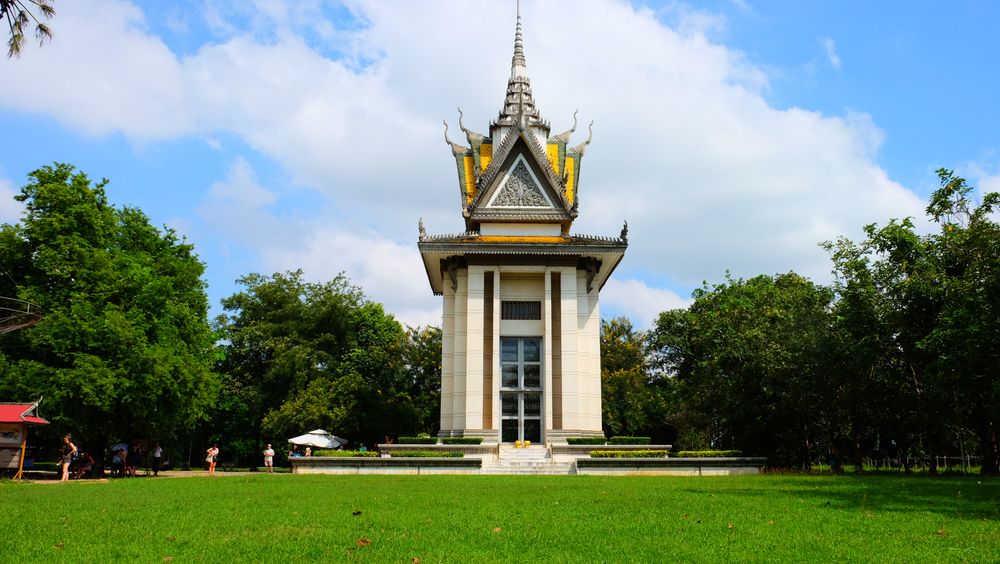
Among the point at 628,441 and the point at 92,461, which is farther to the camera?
the point at 628,441

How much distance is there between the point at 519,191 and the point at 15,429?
2124 cm

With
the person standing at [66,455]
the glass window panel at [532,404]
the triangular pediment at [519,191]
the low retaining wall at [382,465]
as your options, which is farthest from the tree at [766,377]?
the person standing at [66,455]

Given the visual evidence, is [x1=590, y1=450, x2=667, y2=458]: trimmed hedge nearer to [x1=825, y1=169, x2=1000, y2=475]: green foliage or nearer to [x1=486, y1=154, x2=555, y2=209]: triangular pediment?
[x1=825, y1=169, x2=1000, y2=475]: green foliage

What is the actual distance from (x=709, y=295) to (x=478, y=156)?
19215 mm

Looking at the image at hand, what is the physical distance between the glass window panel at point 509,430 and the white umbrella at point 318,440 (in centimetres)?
890

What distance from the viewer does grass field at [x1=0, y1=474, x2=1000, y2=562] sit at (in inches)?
292

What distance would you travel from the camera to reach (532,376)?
33.2m

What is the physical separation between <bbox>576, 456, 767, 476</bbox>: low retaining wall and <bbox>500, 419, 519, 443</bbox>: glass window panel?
854 centimetres

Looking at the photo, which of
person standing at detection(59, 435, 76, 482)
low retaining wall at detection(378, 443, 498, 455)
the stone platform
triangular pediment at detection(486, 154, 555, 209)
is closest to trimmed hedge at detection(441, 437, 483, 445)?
low retaining wall at detection(378, 443, 498, 455)

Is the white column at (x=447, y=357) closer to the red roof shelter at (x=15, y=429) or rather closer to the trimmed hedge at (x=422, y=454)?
the trimmed hedge at (x=422, y=454)

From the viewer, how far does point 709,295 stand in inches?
1924

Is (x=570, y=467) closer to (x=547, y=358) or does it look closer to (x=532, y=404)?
(x=532, y=404)

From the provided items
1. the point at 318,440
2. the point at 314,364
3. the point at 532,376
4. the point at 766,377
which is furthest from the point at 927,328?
the point at 314,364

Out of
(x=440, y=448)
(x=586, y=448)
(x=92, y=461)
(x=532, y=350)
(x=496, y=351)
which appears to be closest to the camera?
(x=92, y=461)
